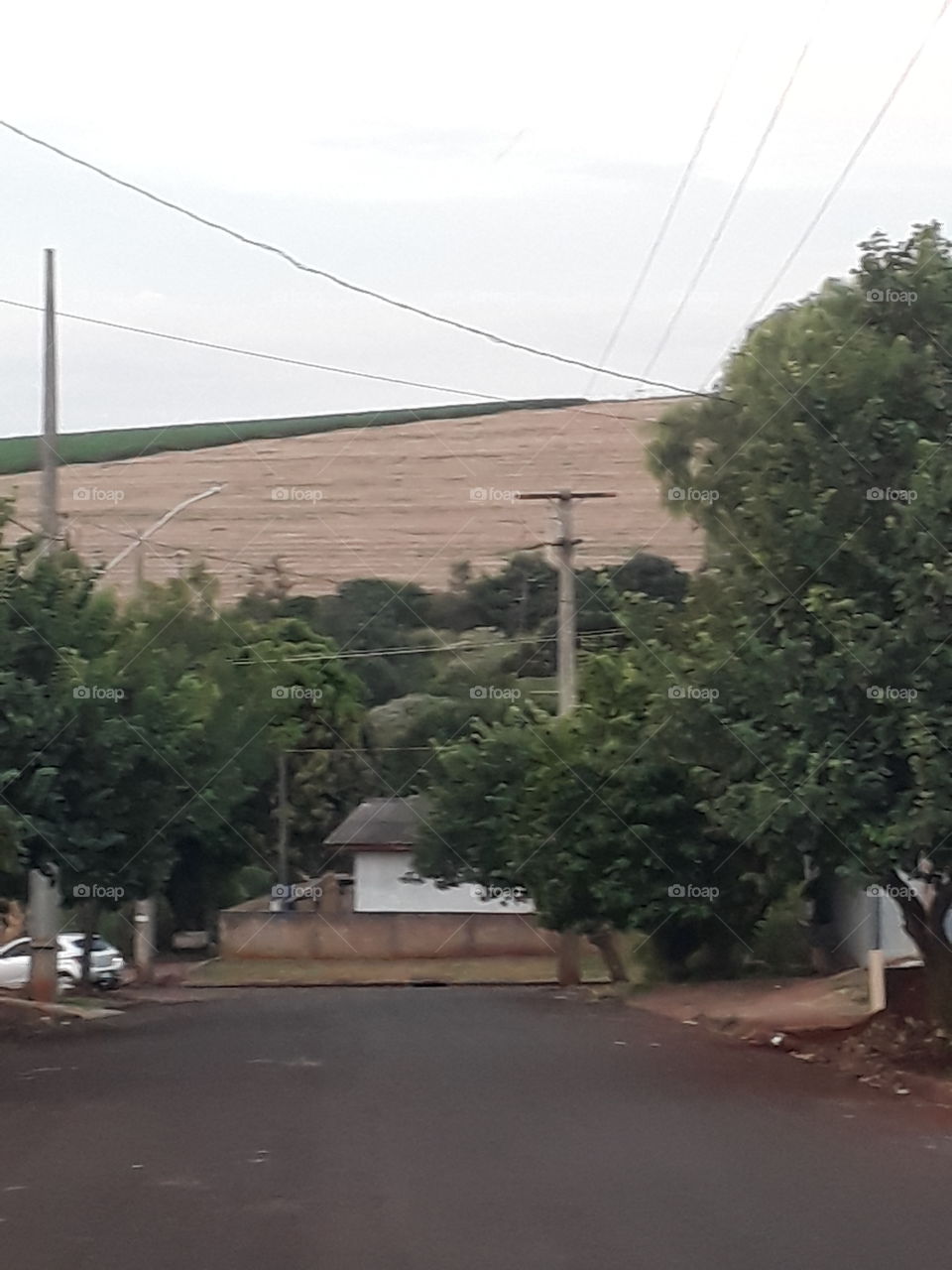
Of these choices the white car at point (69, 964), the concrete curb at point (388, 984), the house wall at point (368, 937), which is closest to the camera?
the white car at point (69, 964)

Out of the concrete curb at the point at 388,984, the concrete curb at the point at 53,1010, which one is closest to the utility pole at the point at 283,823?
the concrete curb at the point at 388,984

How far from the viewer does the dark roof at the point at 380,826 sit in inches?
2378

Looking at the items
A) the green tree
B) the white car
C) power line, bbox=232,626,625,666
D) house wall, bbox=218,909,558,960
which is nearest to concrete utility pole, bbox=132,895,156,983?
the white car

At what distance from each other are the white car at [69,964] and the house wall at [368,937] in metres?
11.0

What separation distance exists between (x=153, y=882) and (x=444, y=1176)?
75.8ft

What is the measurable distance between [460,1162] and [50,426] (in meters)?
20.8

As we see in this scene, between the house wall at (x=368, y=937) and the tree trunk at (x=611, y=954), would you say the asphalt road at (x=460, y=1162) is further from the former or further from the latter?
the house wall at (x=368, y=937)

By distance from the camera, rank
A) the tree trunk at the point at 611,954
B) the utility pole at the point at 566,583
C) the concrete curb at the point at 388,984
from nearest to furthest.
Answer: the utility pole at the point at 566,583, the tree trunk at the point at 611,954, the concrete curb at the point at 388,984

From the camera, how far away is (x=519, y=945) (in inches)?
2164

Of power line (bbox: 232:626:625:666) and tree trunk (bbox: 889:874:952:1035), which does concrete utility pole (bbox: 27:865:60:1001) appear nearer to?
tree trunk (bbox: 889:874:952:1035)

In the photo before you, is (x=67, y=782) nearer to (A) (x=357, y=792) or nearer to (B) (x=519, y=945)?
(B) (x=519, y=945)

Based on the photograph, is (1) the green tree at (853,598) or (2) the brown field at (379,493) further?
(2) the brown field at (379,493)

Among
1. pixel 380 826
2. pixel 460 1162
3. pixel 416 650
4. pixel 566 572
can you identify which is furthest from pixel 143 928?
pixel 460 1162

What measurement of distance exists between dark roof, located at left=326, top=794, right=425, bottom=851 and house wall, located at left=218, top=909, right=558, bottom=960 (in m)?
5.21
